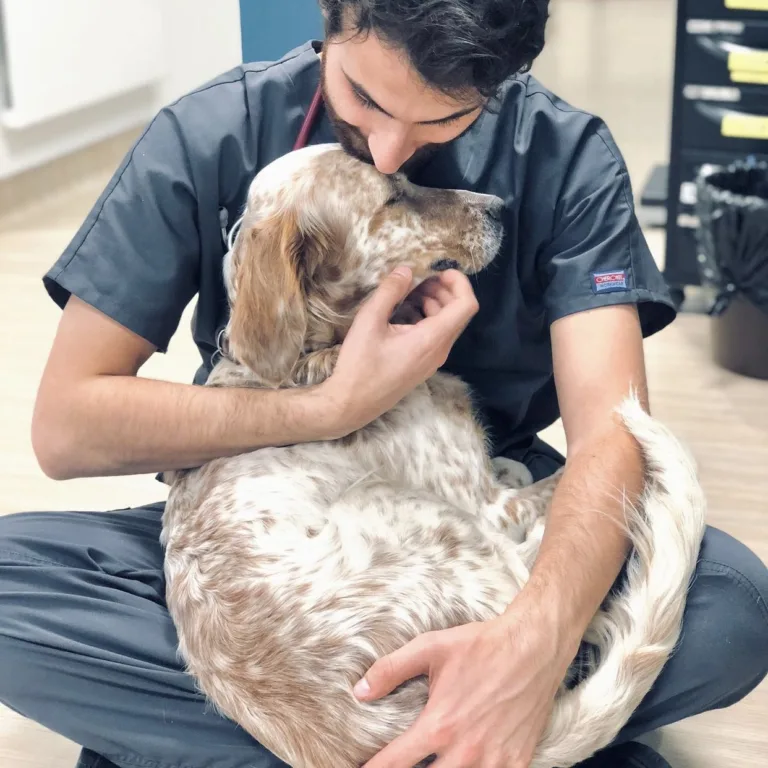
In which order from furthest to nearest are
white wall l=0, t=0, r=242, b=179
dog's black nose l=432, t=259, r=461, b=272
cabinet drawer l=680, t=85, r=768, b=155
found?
white wall l=0, t=0, r=242, b=179 → cabinet drawer l=680, t=85, r=768, b=155 → dog's black nose l=432, t=259, r=461, b=272

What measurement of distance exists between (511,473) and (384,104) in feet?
2.23

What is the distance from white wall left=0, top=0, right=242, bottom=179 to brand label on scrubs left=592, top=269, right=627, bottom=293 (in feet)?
5.93

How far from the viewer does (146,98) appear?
200 inches

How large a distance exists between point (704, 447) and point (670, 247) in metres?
0.94

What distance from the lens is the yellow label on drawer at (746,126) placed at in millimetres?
3246

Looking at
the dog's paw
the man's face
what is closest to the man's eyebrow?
the man's face

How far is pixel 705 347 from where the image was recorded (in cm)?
332

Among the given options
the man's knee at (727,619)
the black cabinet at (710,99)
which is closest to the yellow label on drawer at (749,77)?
the black cabinet at (710,99)

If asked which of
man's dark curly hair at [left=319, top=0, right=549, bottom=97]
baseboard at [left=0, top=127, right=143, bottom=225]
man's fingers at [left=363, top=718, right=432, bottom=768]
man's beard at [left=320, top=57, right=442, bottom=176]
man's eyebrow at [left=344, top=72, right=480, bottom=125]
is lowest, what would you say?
baseboard at [left=0, top=127, right=143, bottom=225]

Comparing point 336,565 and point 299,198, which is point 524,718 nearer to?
point 336,565

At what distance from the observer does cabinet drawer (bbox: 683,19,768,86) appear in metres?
3.18

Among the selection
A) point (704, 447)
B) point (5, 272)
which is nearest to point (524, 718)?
point (704, 447)

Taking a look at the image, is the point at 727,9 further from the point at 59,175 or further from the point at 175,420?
the point at 59,175

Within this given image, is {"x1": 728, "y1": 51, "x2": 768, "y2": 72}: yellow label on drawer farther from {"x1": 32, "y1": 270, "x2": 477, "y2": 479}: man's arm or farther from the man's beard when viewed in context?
{"x1": 32, "y1": 270, "x2": 477, "y2": 479}: man's arm
